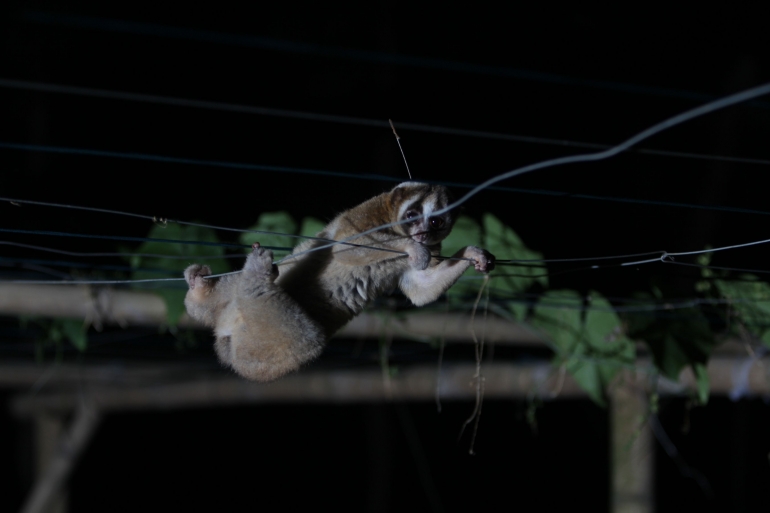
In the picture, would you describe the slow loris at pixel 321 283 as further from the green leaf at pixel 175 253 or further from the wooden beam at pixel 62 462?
the wooden beam at pixel 62 462

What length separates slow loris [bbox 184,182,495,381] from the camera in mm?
2246

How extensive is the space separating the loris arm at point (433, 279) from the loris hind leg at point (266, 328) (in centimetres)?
41

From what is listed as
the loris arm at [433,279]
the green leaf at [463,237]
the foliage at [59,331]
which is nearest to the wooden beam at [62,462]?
the foliage at [59,331]

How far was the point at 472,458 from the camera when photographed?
21.3ft

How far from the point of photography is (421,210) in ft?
8.09

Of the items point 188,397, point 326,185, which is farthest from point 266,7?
point 188,397

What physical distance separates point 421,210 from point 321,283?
42cm

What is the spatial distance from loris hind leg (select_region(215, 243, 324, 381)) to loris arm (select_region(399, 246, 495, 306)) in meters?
0.41

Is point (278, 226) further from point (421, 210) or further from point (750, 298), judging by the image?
point (750, 298)

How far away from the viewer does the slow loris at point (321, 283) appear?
88.4 inches

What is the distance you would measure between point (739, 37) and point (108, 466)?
676 centimetres

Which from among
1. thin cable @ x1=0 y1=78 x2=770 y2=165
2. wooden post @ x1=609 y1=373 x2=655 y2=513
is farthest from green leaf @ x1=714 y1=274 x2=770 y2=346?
thin cable @ x1=0 y1=78 x2=770 y2=165

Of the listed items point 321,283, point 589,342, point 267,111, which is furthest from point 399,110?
point 267,111

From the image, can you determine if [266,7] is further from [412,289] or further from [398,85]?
[412,289]
